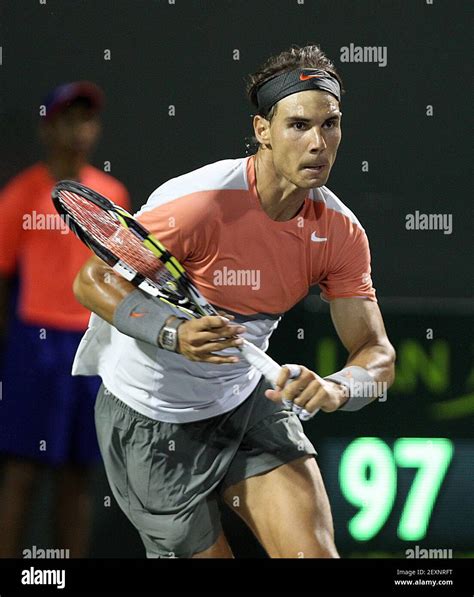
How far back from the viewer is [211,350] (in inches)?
93.4

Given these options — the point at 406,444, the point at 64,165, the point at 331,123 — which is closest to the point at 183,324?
the point at 331,123

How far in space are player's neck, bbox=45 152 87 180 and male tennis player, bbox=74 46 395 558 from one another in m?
0.49

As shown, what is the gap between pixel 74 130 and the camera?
3104 millimetres

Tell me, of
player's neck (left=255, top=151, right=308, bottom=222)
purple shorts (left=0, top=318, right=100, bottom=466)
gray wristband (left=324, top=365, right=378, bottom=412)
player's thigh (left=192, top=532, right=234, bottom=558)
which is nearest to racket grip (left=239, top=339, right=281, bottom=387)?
gray wristband (left=324, top=365, right=378, bottom=412)

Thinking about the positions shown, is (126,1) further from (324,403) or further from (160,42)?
(324,403)

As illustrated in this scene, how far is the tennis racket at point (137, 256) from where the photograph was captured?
2.55 m

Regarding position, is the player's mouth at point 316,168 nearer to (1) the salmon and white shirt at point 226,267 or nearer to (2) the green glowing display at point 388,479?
(1) the salmon and white shirt at point 226,267

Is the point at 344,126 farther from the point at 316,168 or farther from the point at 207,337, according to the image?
the point at 207,337

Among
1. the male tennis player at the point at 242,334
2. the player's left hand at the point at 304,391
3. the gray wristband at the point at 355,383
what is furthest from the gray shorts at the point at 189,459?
the player's left hand at the point at 304,391

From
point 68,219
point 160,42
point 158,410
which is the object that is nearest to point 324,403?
point 158,410

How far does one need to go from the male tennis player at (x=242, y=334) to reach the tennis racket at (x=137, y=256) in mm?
49

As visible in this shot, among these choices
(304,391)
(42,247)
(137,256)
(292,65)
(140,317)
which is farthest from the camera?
(42,247)

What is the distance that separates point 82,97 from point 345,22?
32.1 inches

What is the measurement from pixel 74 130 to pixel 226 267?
2.43ft
